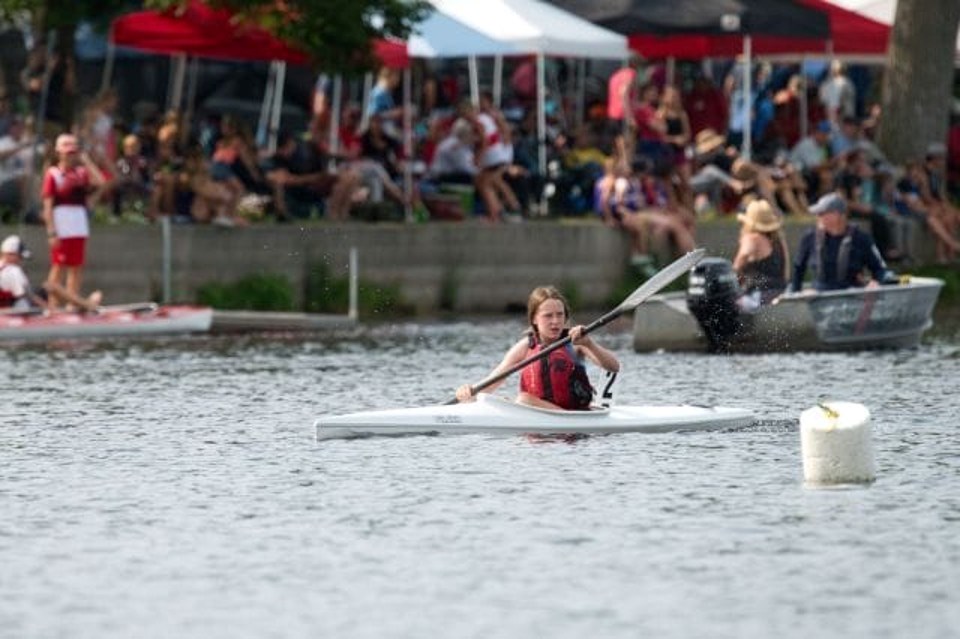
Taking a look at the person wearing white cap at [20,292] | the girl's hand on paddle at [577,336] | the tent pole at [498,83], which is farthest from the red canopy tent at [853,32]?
the girl's hand on paddle at [577,336]

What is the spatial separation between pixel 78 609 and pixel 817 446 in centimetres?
526

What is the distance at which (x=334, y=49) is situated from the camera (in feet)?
104

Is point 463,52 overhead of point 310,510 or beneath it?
overhead

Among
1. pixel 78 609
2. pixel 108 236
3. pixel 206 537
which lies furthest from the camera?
pixel 108 236

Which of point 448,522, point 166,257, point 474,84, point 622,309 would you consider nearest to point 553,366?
point 622,309

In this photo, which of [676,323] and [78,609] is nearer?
[78,609]

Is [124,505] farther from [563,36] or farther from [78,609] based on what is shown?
[563,36]

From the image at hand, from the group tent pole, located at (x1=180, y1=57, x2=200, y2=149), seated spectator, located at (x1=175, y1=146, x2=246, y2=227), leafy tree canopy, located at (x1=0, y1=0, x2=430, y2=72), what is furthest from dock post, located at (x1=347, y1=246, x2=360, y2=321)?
tent pole, located at (x1=180, y1=57, x2=200, y2=149)

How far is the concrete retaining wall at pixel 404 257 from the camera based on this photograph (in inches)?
1228

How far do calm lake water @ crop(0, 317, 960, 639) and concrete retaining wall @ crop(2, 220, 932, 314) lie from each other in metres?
6.28

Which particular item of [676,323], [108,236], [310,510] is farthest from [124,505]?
[108,236]

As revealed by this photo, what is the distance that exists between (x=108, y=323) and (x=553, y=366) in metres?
10.3

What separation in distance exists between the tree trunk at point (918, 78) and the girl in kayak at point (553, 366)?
1841 centimetres

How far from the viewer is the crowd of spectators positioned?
105ft
